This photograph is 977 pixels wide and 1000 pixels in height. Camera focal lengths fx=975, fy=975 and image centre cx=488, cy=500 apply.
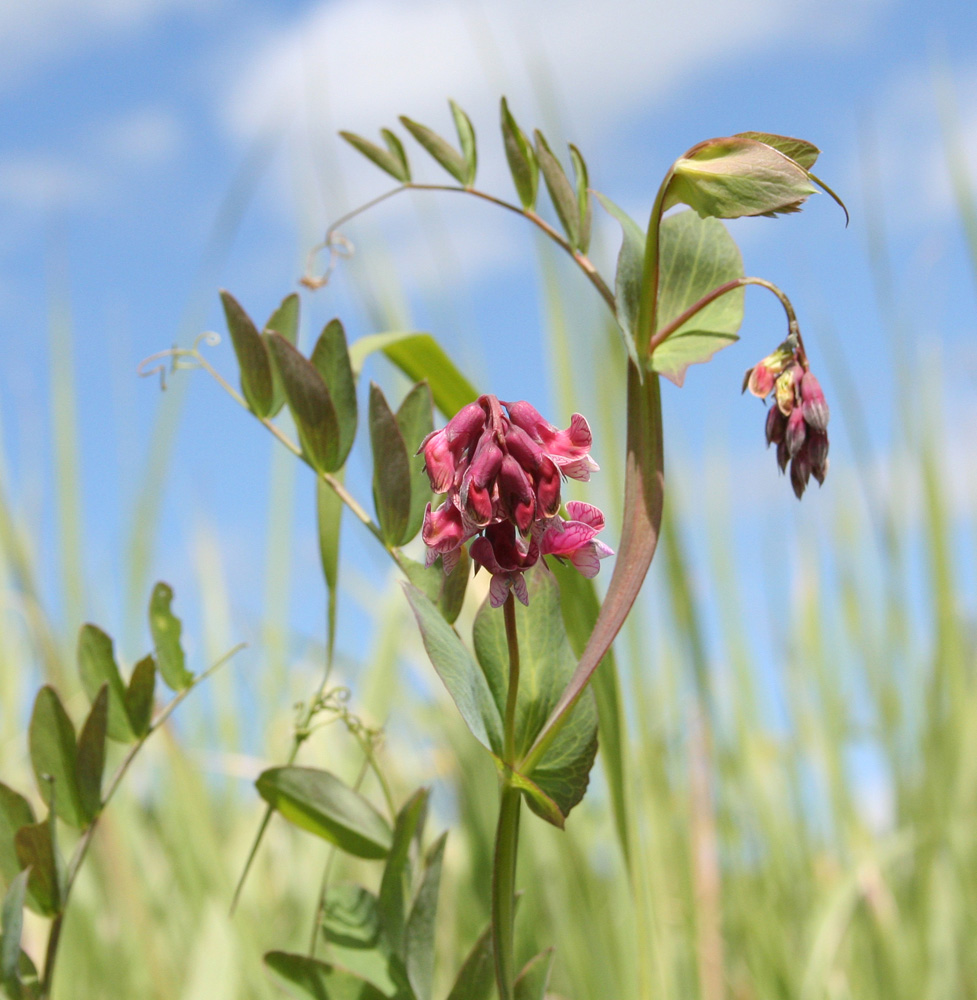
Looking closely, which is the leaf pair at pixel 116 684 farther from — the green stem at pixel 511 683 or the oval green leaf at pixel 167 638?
the green stem at pixel 511 683

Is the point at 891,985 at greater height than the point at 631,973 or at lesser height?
lesser

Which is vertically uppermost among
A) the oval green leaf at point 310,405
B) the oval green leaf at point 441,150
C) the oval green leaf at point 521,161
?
the oval green leaf at point 441,150

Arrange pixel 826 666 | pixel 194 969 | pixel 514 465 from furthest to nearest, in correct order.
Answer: pixel 826 666
pixel 194 969
pixel 514 465

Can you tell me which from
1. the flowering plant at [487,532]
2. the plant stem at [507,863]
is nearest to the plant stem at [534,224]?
the flowering plant at [487,532]

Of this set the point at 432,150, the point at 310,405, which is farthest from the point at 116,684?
the point at 432,150

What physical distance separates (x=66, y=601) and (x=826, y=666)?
934mm

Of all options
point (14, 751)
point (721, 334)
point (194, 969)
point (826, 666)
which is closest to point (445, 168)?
point (721, 334)

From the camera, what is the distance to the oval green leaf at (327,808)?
0.32 meters

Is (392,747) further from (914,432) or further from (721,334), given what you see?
(721,334)

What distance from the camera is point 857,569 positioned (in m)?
1.36

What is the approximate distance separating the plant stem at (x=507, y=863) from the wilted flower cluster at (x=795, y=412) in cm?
8

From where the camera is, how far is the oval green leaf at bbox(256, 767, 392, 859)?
1.04 feet

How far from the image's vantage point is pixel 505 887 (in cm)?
25

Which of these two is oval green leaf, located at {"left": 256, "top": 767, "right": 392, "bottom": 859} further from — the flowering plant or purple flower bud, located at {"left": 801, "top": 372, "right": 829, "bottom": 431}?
purple flower bud, located at {"left": 801, "top": 372, "right": 829, "bottom": 431}
